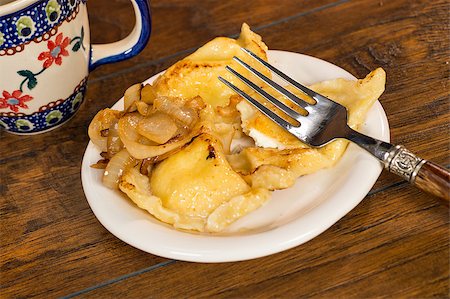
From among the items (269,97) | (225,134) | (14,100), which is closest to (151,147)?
(225,134)

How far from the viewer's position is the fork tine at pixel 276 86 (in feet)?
4.22

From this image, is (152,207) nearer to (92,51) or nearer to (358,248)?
(358,248)

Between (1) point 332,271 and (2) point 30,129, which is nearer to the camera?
(1) point 332,271

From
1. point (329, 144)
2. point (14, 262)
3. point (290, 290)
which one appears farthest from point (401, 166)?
point (14, 262)

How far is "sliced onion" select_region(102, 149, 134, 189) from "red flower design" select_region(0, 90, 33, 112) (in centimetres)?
27

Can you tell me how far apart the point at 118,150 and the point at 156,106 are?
0.35ft

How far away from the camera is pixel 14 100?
1.39 metres

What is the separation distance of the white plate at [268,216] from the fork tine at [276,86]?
0.41 ft

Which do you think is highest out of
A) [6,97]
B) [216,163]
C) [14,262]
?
[216,163]

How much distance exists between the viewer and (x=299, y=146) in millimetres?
1246

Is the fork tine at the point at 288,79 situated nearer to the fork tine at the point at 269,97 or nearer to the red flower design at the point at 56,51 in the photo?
the fork tine at the point at 269,97

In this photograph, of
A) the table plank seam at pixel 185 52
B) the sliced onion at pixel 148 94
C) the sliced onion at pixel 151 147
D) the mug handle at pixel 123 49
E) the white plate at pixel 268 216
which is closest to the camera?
the white plate at pixel 268 216

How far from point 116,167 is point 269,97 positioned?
12.2 inches

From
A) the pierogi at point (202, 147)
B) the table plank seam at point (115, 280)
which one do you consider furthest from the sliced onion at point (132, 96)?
the table plank seam at point (115, 280)
